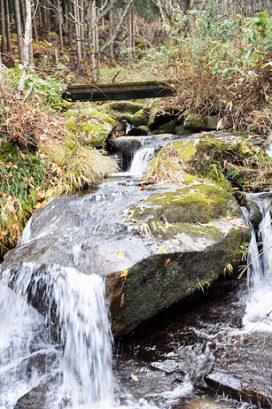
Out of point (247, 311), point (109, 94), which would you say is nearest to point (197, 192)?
point (247, 311)

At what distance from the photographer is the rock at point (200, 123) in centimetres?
805

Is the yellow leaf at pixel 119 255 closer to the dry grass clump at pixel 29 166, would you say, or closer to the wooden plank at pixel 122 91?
the dry grass clump at pixel 29 166

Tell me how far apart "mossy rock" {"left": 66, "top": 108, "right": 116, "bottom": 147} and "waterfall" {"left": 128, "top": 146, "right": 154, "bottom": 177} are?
0.85 m

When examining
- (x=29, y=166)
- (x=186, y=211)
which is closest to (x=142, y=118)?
(x=29, y=166)

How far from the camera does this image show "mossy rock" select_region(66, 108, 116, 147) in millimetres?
7426

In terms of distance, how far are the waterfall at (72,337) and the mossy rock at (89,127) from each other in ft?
13.3

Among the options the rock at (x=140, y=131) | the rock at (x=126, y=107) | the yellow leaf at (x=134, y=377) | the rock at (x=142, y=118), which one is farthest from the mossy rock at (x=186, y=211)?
the rock at (x=126, y=107)

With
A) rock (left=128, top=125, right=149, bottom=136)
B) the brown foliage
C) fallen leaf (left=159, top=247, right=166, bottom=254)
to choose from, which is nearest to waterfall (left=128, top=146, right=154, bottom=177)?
the brown foliage

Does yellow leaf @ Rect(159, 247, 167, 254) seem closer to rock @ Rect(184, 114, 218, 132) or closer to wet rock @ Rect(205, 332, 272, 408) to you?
wet rock @ Rect(205, 332, 272, 408)

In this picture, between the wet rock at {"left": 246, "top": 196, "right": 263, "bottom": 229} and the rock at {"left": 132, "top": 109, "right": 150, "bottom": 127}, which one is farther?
the rock at {"left": 132, "top": 109, "right": 150, "bottom": 127}

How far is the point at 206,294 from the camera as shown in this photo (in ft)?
14.7

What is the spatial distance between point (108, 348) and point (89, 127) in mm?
5261

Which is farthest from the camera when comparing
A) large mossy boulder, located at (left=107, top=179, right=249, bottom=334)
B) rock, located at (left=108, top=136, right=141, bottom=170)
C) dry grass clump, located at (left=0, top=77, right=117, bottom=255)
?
rock, located at (left=108, top=136, right=141, bottom=170)

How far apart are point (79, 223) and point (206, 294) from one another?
1.84 m
